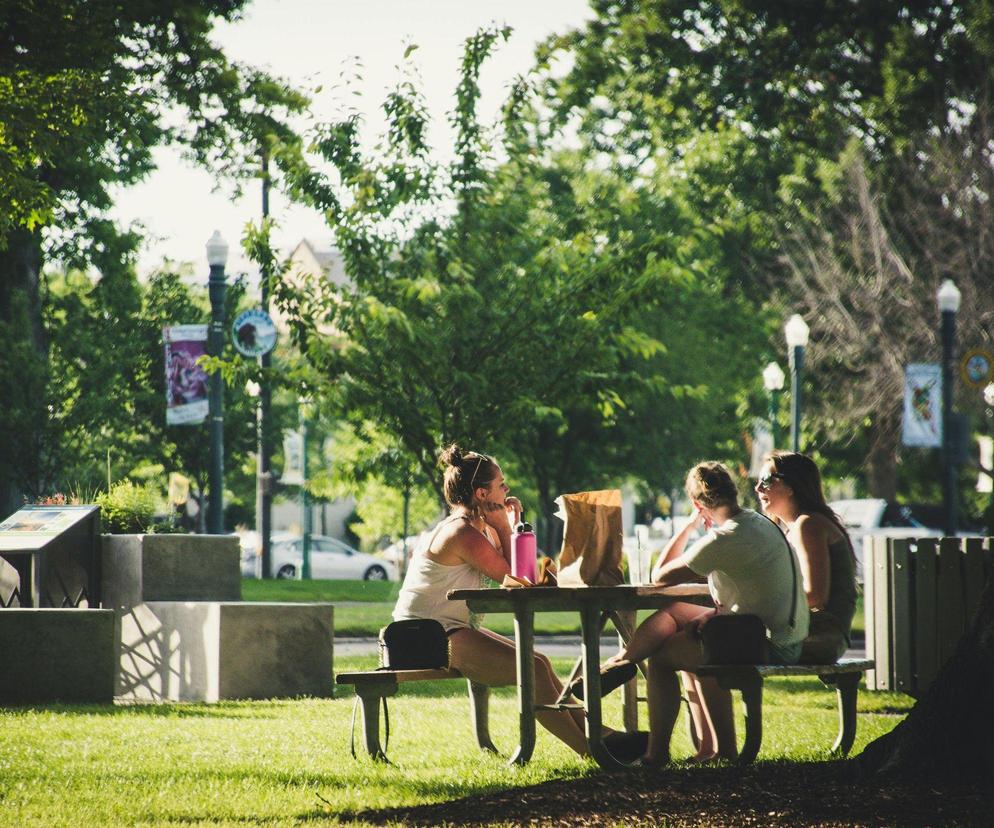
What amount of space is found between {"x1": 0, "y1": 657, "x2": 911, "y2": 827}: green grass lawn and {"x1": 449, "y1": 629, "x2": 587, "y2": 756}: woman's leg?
0.16 metres

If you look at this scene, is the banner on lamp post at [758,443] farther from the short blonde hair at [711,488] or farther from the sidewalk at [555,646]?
the short blonde hair at [711,488]

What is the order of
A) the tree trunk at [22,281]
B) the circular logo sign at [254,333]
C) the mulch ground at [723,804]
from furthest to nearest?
the tree trunk at [22,281] → the circular logo sign at [254,333] → the mulch ground at [723,804]

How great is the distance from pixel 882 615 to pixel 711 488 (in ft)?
17.2

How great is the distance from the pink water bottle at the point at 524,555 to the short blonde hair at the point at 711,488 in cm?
83

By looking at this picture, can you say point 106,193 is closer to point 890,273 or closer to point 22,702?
point 890,273

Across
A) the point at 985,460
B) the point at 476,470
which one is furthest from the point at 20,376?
the point at 985,460

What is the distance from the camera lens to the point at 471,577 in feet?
25.5

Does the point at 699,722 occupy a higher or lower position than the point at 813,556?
lower

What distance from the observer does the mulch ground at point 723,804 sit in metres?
5.50

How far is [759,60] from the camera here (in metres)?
33.5

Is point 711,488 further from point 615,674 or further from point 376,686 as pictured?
point 376,686

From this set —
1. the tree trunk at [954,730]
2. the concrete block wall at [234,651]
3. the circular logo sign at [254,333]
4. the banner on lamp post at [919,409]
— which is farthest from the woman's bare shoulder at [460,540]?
the banner on lamp post at [919,409]

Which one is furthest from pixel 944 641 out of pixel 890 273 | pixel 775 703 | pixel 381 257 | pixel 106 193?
pixel 106 193

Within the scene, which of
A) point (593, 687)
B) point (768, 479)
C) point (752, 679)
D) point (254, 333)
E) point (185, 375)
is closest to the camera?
point (752, 679)
